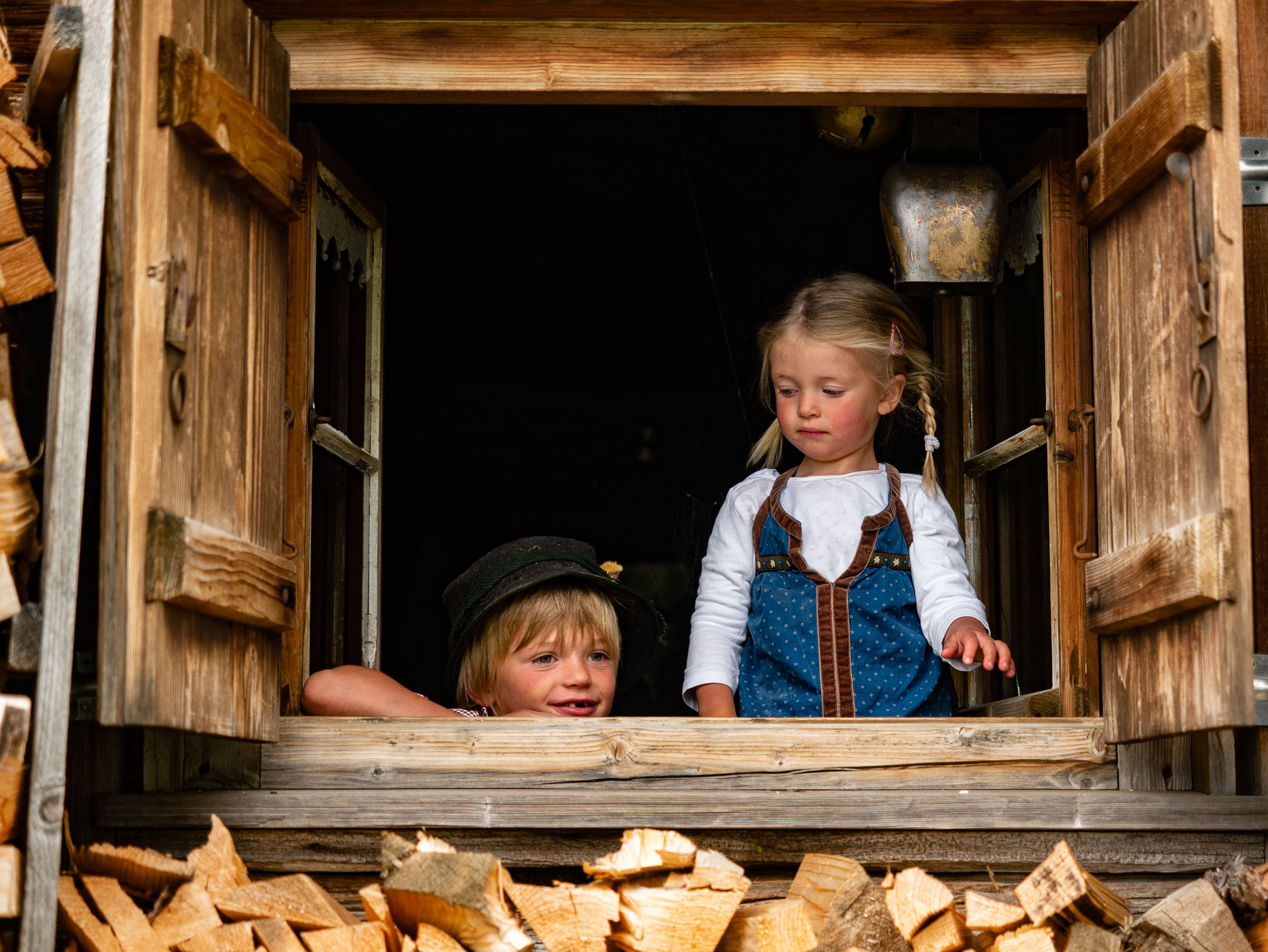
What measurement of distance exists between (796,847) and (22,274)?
1.74 m

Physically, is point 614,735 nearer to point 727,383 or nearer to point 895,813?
point 895,813

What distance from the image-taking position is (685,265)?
18.5 feet

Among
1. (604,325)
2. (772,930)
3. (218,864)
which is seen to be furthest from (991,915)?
(604,325)

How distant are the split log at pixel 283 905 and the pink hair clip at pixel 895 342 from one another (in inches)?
85.1

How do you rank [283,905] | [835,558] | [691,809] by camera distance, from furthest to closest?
[835,558], [691,809], [283,905]

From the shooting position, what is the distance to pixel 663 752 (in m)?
2.84

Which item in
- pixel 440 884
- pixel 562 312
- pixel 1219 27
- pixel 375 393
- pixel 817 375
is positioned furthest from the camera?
pixel 562 312

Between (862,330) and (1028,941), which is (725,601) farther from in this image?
(1028,941)

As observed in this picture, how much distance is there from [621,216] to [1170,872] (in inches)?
131

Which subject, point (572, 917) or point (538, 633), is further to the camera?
point (538, 633)

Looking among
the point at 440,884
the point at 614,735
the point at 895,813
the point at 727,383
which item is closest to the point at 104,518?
the point at 440,884

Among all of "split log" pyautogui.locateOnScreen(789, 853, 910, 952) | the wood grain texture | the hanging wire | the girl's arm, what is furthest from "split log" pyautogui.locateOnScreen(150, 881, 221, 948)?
the hanging wire

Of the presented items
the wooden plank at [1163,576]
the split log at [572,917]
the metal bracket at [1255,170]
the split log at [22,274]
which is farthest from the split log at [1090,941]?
the split log at [22,274]

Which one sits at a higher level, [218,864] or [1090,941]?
[218,864]
